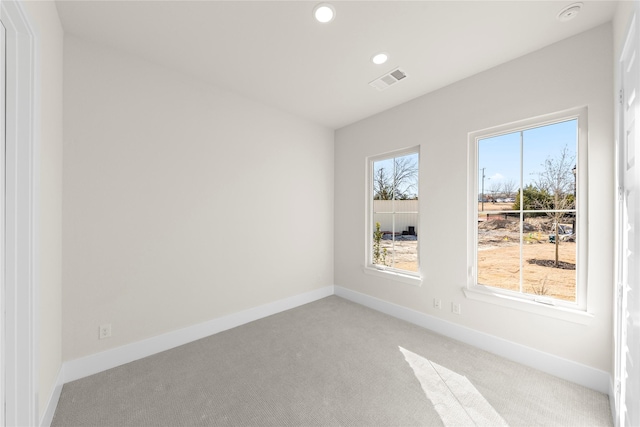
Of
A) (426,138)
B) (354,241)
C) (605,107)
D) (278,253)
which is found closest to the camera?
(605,107)

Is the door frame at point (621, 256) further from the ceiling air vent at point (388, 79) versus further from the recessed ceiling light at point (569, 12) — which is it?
the ceiling air vent at point (388, 79)

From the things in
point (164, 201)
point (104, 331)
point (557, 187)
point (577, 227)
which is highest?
point (557, 187)

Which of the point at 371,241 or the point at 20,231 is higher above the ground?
the point at 20,231

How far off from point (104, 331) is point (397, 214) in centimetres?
329

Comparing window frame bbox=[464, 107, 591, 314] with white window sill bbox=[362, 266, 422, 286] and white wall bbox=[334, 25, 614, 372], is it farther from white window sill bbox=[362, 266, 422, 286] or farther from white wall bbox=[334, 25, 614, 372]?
white window sill bbox=[362, 266, 422, 286]

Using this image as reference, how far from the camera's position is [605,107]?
1.88 metres

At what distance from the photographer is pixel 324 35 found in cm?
204

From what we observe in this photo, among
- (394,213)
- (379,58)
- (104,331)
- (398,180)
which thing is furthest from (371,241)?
(104,331)

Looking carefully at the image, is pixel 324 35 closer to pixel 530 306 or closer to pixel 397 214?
pixel 397 214

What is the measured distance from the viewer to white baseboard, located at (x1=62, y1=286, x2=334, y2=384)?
2.05m

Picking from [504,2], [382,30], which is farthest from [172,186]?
[504,2]

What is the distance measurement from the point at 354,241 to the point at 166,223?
2.47 m

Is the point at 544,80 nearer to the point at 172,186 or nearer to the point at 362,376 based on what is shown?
the point at 362,376

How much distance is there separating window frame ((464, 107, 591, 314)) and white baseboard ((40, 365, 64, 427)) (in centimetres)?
333
